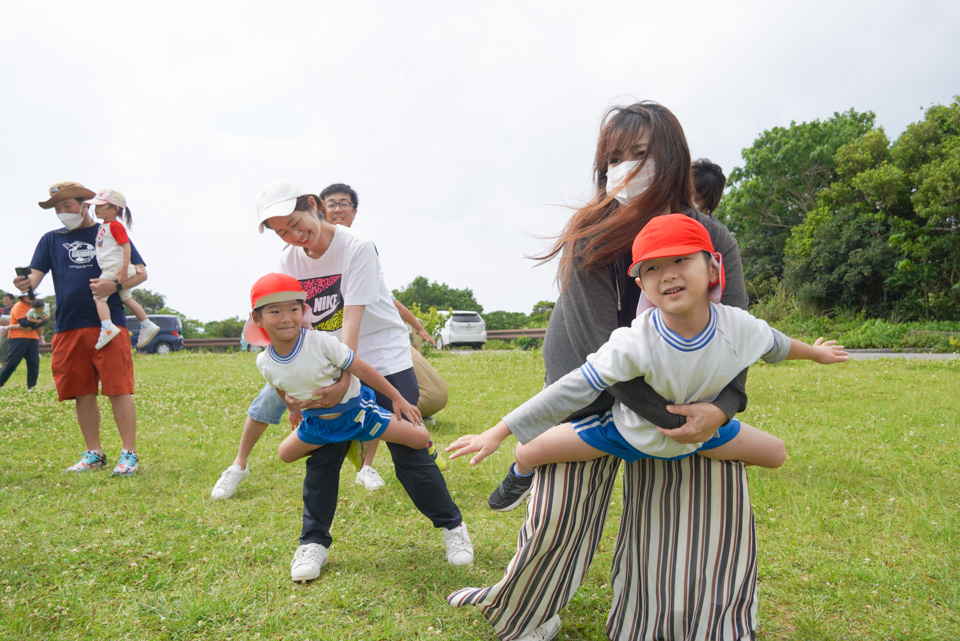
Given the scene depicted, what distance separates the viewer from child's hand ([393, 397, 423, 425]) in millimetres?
3184

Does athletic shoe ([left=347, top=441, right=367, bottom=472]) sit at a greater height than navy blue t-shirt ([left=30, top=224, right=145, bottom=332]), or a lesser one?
lesser

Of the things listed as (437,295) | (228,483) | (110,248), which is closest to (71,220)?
(110,248)

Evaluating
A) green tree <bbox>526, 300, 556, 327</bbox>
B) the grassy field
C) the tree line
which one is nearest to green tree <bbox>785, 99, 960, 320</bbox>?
the tree line

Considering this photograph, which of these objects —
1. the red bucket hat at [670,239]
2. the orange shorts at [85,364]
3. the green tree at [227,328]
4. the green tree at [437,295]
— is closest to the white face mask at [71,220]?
the orange shorts at [85,364]

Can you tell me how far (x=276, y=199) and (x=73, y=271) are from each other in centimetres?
321

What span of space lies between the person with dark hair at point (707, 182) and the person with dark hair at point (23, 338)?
35.2 ft

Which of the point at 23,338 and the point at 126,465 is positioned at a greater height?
the point at 23,338

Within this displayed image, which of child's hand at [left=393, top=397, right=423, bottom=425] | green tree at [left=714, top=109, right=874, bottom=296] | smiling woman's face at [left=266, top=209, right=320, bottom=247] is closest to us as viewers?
smiling woman's face at [left=266, top=209, right=320, bottom=247]

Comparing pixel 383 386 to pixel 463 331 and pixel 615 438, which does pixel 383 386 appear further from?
pixel 463 331

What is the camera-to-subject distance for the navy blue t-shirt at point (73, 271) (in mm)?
5145

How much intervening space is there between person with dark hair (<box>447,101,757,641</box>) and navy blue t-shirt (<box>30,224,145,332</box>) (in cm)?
429

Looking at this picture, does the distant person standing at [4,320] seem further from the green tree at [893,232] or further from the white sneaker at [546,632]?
the green tree at [893,232]

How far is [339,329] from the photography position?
11.5ft

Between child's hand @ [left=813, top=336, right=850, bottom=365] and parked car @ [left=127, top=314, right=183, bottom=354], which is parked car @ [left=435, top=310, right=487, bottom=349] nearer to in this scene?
parked car @ [left=127, top=314, right=183, bottom=354]
